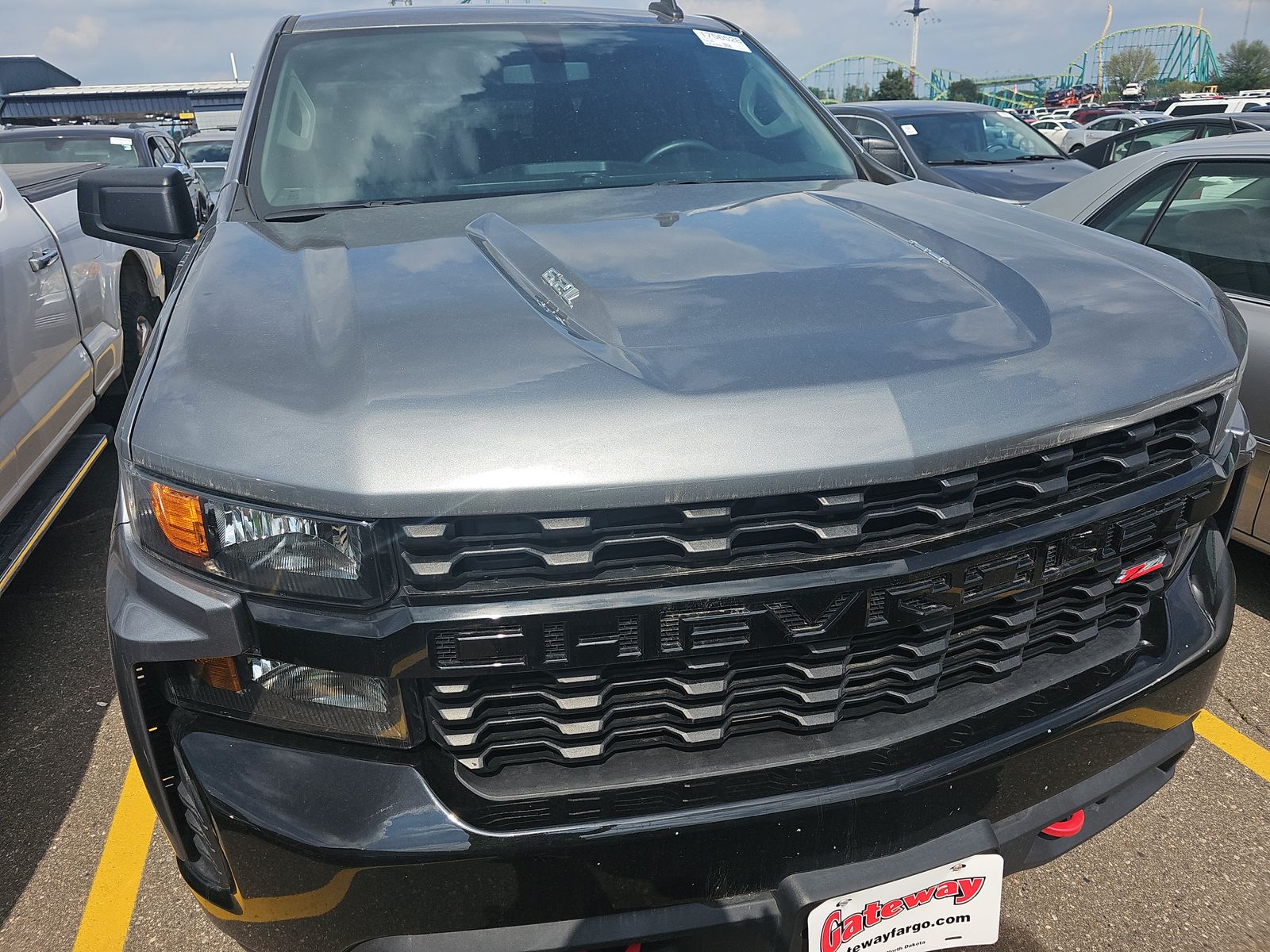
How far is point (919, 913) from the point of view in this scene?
1.63m

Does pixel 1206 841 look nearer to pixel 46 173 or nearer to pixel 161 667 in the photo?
pixel 161 667

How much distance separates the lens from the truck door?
130 inches

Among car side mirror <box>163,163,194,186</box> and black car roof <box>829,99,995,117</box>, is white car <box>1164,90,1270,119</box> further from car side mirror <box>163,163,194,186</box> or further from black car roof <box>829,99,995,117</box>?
car side mirror <box>163,163,194,186</box>

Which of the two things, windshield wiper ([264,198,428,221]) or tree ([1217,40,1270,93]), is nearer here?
windshield wiper ([264,198,428,221])

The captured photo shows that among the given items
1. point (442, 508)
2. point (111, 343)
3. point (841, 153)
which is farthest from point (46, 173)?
point (442, 508)

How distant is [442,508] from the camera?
132 cm

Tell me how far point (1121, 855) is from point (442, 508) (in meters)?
2.03

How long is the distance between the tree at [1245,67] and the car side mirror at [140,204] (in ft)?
227

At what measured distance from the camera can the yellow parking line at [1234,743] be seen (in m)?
2.79

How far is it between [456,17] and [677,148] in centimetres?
85

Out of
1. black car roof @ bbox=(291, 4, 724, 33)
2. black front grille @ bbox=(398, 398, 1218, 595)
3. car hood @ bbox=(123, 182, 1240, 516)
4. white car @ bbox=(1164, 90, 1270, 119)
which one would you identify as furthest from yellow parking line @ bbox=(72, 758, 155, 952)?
white car @ bbox=(1164, 90, 1270, 119)

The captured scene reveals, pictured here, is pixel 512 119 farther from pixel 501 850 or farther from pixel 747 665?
pixel 501 850

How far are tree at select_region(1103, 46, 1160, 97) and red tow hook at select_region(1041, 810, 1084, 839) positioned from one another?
352 ft

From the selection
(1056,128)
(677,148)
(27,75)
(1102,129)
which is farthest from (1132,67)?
(677,148)
